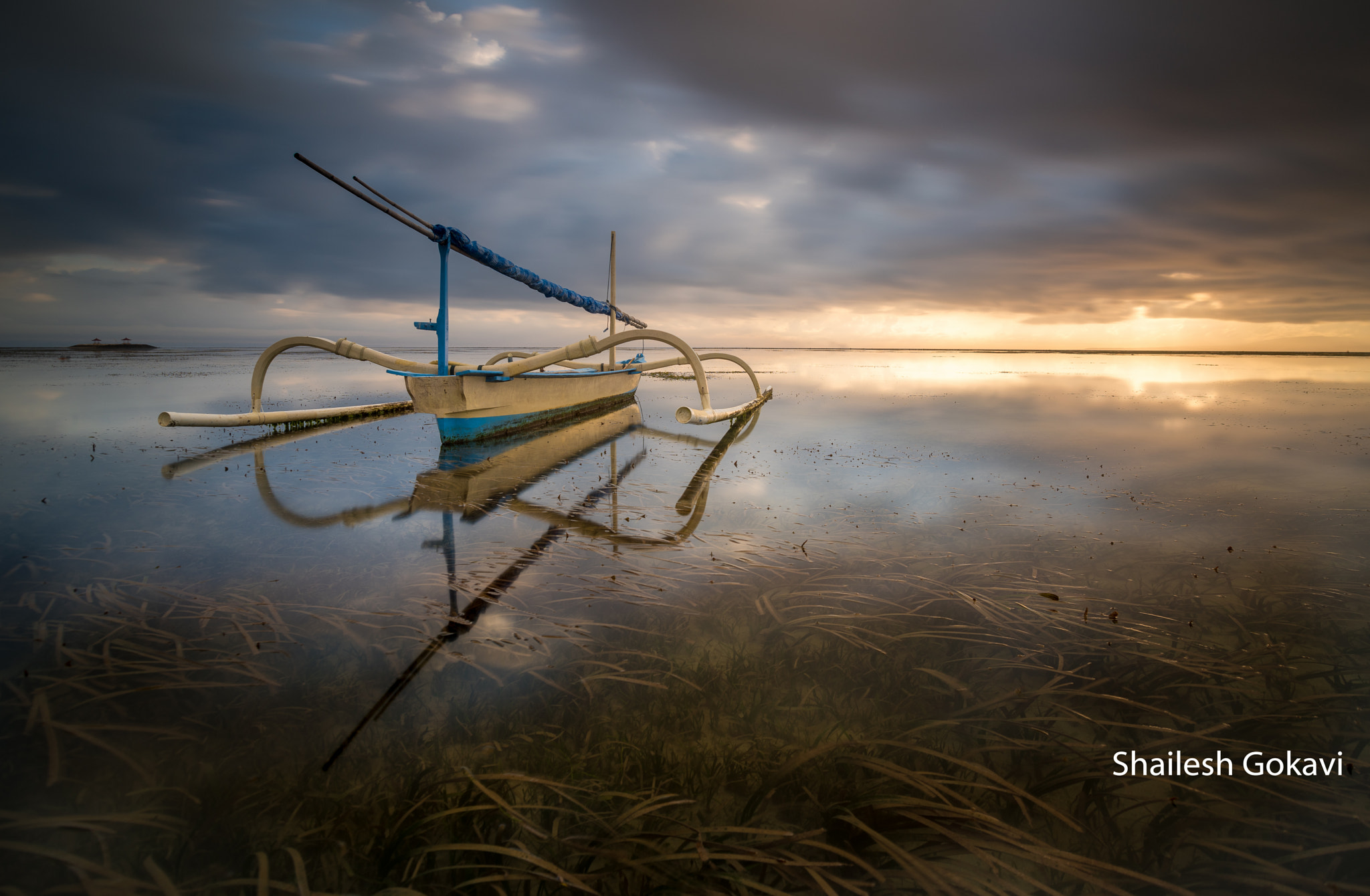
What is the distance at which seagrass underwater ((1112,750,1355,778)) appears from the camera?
2.52 m

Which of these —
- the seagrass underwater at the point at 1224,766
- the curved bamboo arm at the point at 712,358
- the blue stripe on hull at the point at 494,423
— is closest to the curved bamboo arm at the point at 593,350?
the blue stripe on hull at the point at 494,423

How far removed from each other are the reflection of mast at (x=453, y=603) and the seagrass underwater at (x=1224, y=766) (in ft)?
12.5

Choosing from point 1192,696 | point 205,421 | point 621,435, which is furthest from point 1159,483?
point 205,421

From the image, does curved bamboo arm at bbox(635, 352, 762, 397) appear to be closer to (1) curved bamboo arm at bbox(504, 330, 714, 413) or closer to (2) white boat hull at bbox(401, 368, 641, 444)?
(2) white boat hull at bbox(401, 368, 641, 444)

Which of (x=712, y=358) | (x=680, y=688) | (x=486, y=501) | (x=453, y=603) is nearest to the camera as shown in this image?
(x=680, y=688)

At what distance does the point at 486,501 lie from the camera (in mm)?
7828

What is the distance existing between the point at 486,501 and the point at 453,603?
3643 mm

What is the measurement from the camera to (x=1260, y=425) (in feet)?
52.9

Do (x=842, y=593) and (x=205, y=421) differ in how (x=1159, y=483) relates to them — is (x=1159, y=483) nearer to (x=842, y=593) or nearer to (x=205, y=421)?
(x=842, y=593)

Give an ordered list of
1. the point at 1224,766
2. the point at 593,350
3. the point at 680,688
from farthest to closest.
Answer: the point at 593,350 → the point at 680,688 → the point at 1224,766

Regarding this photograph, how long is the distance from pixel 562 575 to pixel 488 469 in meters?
5.87

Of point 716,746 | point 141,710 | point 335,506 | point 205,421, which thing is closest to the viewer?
point 716,746

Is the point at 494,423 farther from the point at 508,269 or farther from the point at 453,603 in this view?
the point at 453,603

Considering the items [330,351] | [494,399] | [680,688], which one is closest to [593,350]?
[494,399]
